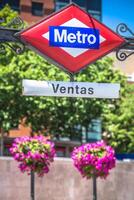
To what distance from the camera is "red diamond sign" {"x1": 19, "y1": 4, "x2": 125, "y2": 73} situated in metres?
9.52

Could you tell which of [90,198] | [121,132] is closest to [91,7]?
[121,132]

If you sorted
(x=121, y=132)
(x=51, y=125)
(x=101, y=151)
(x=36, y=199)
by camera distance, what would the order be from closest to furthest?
1. (x=101, y=151)
2. (x=36, y=199)
3. (x=51, y=125)
4. (x=121, y=132)

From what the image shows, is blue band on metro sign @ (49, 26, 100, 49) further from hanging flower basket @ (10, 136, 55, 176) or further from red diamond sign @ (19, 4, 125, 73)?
hanging flower basket @ (10, 136, 55, 176)

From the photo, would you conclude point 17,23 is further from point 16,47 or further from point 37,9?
point 37,9

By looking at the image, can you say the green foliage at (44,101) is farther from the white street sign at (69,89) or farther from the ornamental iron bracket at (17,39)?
the white street sign at (69,89)

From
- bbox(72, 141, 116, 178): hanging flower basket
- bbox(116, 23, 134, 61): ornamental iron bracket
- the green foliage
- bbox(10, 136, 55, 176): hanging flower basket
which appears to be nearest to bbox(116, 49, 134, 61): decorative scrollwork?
bbox(116, 23, 134, 61): ornamental iron bracket

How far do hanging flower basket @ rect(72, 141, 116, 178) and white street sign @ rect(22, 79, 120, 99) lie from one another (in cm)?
433

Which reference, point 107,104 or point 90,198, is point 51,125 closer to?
point 107,104

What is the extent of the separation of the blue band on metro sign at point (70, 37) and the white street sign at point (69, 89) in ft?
2.05

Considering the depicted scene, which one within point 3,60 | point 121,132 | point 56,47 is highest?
point 56,47

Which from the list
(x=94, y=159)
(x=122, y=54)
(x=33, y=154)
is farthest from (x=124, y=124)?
(x=122, y=54)

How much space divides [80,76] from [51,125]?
4239mm

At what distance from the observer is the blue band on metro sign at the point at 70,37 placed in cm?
951

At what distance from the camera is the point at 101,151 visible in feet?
45.8
